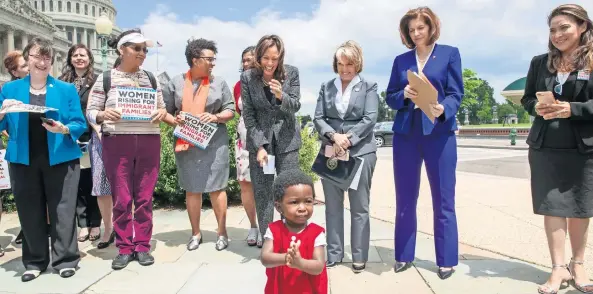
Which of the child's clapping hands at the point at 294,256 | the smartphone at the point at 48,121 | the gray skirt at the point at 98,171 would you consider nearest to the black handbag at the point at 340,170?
the child's clapping hands at the point at 294,256

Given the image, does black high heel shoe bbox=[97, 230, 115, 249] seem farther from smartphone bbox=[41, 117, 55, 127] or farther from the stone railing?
the stone railing

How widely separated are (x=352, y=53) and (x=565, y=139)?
172 cm

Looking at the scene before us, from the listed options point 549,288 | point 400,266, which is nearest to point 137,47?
point 400,266

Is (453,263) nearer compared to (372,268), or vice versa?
(453,263)

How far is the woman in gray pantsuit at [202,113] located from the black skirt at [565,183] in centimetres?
285

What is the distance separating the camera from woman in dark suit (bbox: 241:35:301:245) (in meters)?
4.09

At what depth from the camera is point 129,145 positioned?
4223 millimetres

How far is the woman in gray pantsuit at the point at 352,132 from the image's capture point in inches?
155


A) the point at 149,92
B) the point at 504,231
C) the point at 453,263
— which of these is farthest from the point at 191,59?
the point at 504,231

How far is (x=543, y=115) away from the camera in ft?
11.0

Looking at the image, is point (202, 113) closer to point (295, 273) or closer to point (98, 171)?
point (98, 171)

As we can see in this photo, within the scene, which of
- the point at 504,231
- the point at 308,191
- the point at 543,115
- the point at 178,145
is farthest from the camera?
the point at 504,231

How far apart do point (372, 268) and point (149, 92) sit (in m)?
2.50

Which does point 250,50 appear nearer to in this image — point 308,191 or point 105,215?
point 105,215
